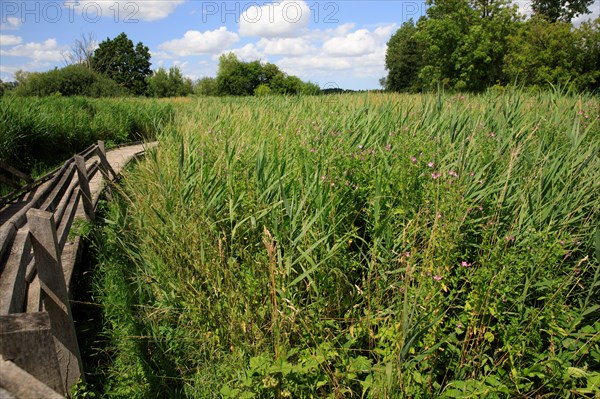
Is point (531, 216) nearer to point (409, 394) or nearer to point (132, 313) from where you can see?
point (409, 394)

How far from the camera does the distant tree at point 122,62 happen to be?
64.1 m

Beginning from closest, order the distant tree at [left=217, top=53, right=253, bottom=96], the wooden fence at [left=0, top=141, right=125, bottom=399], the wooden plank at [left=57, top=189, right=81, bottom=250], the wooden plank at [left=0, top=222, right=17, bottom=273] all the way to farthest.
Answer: the wooden fence at [left=0, top=141, right=125, bottom=399], the wooden plank at [left=0, top=222, right=17, bottom=273], the wooden plank at [left=57, top=189, right=81, bottom=250], the distant tree at [left=217, top=53, right=253, bottom=96]

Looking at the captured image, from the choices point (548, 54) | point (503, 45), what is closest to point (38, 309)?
point (548, 54)

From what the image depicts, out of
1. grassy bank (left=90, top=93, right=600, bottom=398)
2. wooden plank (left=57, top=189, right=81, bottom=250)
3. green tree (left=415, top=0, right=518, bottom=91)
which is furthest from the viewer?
green tree (left=415, top=0, right=518, bottom=91)

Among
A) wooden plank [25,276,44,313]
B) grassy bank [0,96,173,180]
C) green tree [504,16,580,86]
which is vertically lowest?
wooden plank [25,276,44,313]

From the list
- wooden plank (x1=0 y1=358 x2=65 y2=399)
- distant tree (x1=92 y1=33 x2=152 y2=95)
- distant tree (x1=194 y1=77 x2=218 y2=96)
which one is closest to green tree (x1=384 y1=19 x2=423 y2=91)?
distant tree (x1=194 y1=77 x2=218 y2=96)

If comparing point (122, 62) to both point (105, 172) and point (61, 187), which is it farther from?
point (61, 187)

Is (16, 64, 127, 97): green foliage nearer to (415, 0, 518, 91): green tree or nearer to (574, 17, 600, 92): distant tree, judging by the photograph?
(415, 0, 518, 91): green tree

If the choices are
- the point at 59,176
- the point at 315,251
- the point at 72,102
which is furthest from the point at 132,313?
the point at 72,102

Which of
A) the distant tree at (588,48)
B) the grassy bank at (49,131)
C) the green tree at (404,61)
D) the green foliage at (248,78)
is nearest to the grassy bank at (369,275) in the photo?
the grassy bank at (49,131)

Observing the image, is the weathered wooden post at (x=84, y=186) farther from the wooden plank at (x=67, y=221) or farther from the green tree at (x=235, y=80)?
the green tree at (x=235, y=80)

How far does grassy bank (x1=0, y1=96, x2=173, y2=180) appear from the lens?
36.4 ft

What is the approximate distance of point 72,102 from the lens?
1830 centimetres

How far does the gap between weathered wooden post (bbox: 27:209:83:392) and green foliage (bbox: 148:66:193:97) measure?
61.6m
